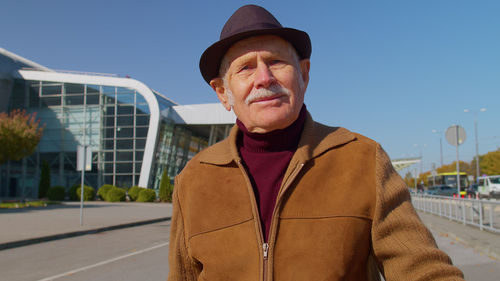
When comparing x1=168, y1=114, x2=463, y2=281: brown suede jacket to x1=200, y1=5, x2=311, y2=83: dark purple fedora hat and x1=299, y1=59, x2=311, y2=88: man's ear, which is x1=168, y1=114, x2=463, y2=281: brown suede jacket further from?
x1=200, y1=5, x2=311, y2=83: dark purple fedora hat

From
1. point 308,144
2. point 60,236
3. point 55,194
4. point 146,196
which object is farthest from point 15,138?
point 308,144

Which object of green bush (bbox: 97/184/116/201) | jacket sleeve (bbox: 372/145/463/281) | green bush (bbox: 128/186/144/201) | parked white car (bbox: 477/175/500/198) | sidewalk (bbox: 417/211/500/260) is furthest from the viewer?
parked white car (bbox: 477/175/500/198)

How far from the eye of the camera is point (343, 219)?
1.38 meters

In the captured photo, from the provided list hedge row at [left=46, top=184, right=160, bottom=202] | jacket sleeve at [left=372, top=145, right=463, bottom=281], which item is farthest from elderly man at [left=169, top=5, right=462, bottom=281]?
hedge row at [left=46, top=184, right=160, bottom=202]

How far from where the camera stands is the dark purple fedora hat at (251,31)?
1.57 metres

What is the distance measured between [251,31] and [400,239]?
887 mm

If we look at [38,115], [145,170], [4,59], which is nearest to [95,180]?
[145,170]

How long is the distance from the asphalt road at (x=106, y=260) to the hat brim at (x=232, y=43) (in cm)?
533

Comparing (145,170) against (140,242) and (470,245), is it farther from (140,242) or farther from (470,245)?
(470,245)

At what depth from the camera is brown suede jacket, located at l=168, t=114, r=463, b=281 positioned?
4.43ft

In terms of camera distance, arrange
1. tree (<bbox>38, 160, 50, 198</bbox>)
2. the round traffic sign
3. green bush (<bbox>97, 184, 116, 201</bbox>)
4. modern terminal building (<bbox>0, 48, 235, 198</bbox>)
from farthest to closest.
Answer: modern terminal building (<bbox>0, 48, 235, 198</bbox>), green bush (<bbox>97, 184, 116, 201</bbox>), tree (<bbox>38, 160, 50, 198</bbox>), the round traffic sign

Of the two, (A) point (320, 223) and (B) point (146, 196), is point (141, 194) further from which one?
(A) point (320, 223)

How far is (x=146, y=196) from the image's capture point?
105 ft

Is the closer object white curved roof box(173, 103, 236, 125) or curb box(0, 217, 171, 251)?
curb box(0, 217, 171, 251)
